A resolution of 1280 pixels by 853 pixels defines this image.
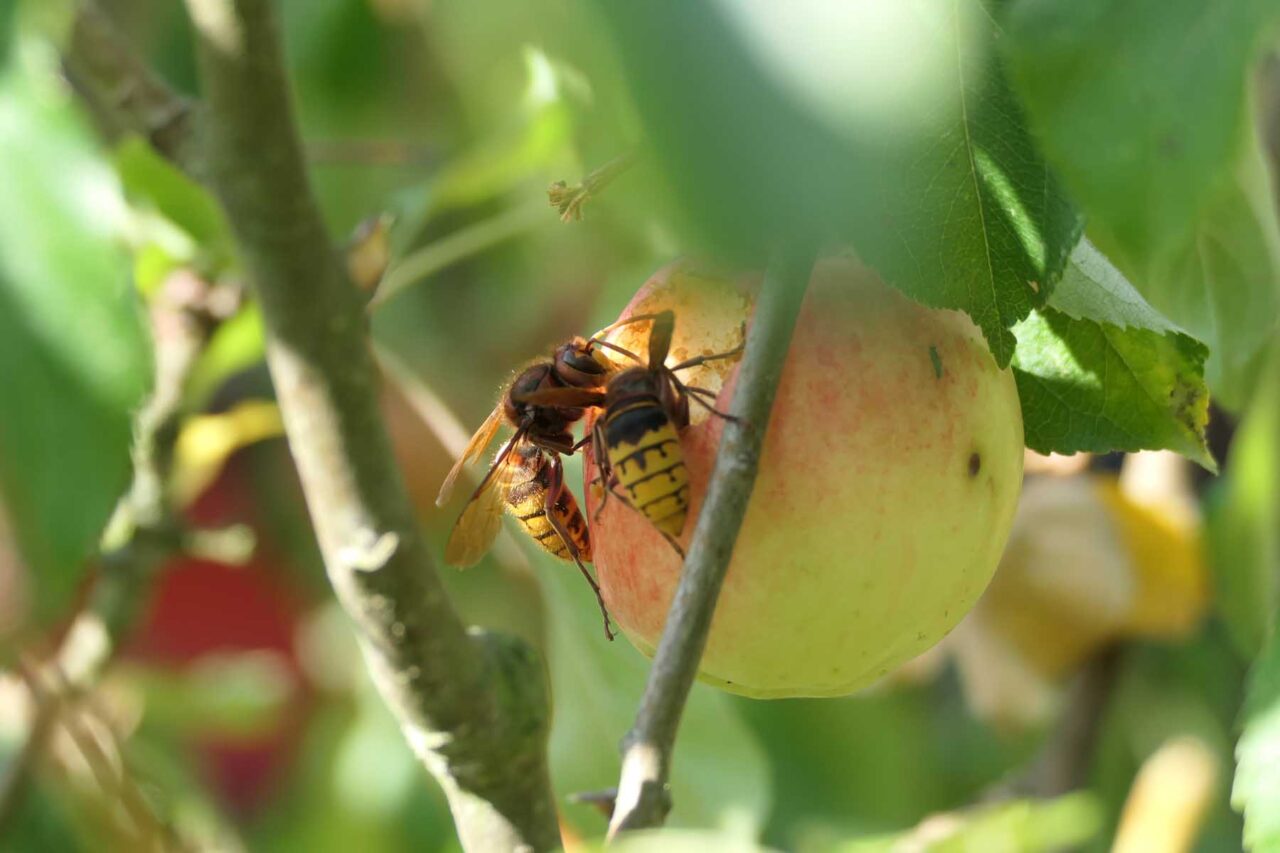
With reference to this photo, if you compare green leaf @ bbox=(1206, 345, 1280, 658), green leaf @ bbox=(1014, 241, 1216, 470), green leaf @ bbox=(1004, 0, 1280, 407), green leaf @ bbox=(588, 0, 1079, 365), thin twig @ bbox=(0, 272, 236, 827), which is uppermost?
green leaf @ bbox=(588, 0, 1079, 365)

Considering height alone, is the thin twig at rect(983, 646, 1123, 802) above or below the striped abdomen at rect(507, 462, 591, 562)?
below

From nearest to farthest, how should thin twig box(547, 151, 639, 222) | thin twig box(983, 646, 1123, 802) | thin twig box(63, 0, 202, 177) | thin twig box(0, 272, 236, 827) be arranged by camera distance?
thin twig box(547, 151, 639, 222) < thin twig box(63, 0, 202, 177) < thin twig box(0, 272, 236, 827) < thin twig box(983, 646, 1123, 802)

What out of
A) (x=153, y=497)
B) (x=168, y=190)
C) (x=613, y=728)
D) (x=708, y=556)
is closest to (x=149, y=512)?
(x=153, y=497)

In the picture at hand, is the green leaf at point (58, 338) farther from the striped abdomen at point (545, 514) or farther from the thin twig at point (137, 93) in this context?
the thin twig at point (137, 93)

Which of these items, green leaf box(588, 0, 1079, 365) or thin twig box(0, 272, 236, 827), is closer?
green leaf box(588, 0, 1079, 365)

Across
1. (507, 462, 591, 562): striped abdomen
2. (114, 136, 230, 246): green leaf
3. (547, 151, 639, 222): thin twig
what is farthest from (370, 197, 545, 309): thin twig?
(547, 151, 639, 222): thin twig

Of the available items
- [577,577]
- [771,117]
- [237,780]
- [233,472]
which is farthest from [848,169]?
[237,780]

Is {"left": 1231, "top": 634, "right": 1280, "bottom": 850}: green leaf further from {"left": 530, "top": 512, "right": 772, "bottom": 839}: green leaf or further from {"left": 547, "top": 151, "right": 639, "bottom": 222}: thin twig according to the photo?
{"left": 530, "top": 512, "right": 772, "bottom": 839}: green leaf

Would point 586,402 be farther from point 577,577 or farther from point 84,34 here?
point 84,34
